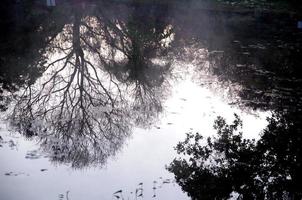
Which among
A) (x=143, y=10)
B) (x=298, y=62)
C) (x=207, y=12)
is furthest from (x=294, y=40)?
(x=143, y=10)

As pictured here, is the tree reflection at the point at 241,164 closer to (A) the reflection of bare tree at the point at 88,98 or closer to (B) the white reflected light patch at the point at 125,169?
(B) the white reflected light patch at the point at 125,169

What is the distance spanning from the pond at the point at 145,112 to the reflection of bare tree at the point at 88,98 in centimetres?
6

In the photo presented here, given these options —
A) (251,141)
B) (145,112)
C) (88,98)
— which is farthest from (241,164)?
(88,98)

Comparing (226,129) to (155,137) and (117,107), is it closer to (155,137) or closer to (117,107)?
(155,137)

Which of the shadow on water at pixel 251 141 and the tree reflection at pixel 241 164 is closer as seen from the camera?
the tree reflection at pixel 241 164

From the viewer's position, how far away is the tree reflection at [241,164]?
957 centimetres

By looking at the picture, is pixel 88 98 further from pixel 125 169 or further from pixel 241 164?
pixel 241 164

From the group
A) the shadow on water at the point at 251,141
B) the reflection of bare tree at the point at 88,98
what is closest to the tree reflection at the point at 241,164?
the shadow on water at the point at 251,141

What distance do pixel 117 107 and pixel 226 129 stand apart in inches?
159

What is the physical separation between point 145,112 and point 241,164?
4.31 meters

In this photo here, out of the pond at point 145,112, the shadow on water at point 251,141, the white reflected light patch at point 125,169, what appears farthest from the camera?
the shadow on water at point 251,141

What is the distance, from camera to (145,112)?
44.5ft

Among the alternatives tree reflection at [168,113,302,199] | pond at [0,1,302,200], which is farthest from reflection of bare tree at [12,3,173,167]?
tree reflection at [168,113,302,199]

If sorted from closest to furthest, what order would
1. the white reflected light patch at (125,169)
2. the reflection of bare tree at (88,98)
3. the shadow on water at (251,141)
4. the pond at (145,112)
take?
the white reflected light patch at (125,169)
the pond at (145,112)
the shadow on water at (251,141)
the reflection of bare tree at (88,98)
